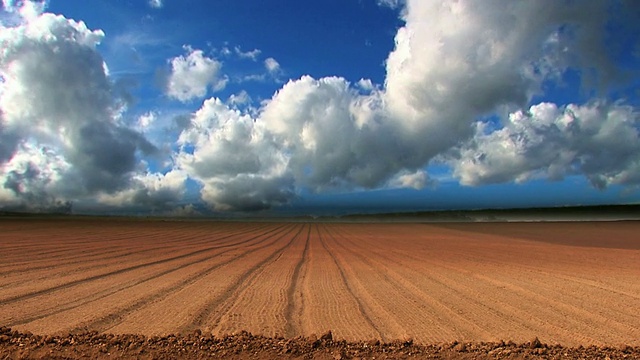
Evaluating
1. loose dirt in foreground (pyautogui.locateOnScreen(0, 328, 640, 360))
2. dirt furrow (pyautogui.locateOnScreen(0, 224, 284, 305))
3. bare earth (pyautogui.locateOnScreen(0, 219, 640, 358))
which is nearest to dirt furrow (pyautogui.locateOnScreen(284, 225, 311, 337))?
bare earth (pyautogui.locateOnScreen(0, 219, 640, 358))

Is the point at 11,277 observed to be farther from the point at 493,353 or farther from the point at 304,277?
the point at 493,353

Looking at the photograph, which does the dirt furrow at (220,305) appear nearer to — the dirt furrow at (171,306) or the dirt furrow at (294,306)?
the dirt furrow at (171,306)

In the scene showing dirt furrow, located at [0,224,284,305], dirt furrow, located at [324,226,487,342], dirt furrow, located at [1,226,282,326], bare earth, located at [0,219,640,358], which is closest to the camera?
bare earth, located at [0,219,640,358]

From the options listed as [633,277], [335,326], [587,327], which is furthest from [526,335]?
[633,277]

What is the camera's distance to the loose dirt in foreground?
4770 mm

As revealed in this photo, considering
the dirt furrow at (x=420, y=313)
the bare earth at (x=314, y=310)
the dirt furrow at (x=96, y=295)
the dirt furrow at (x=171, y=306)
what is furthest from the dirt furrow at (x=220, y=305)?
the dirt furrow at (x=420, y=313)

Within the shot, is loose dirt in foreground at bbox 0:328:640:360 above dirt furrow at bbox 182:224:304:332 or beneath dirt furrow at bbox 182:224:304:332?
above

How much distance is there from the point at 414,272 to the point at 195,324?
8478 mm

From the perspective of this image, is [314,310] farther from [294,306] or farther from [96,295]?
[96,295]

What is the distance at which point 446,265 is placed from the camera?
15.5 m

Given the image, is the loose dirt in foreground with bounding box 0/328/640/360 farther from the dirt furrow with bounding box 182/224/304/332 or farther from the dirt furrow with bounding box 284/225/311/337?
the dirt furrow with bounding box 182/224/304/332

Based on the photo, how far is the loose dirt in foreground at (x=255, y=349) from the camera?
4.77 metres

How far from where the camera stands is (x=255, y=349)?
4945mm

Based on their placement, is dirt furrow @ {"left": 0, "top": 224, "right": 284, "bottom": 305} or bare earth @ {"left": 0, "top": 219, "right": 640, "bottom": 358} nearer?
bare earth @ {"left": 0, "top": 219, "right": 640, "bottom": 358}
